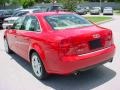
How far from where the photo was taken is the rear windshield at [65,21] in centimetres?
600

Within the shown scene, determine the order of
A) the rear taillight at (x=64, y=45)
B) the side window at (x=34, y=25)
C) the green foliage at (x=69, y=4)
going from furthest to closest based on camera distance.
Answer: the green foliage at (x=69, y=4), the side window at (x=34, y=25), the rear taillight at (x=64, y=45)

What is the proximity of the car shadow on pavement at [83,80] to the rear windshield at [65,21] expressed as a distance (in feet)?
4.02

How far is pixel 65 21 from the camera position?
246 inches

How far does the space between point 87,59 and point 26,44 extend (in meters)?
2.01

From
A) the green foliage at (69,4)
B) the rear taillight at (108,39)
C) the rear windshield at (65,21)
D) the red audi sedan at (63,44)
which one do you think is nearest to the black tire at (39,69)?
the red audi sedan at (63,44)

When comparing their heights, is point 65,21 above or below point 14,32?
above

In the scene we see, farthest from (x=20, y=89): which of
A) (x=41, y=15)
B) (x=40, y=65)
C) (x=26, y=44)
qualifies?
(x=41, y=15)

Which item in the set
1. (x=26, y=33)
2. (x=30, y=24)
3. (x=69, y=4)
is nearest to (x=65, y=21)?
(x=30, y=24)

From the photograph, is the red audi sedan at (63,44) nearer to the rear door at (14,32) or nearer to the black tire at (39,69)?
the black tire at (39,69)

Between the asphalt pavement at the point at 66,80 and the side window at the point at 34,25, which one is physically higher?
the side window at the point at 34,25

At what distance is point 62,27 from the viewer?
235 inches

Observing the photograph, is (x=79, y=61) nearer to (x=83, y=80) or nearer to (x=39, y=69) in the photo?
(x=83, y=80)

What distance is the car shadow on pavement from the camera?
18.1ft

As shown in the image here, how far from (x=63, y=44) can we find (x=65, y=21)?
1.27 meters
